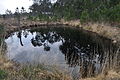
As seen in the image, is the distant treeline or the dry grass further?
the distant treeline

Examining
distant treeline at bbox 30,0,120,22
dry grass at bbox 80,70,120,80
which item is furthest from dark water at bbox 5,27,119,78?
distant treeline at bbox 30,0,120,22

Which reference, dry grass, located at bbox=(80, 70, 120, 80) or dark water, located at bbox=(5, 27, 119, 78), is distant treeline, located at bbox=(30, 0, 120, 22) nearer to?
dark water, located at bbox=(5, 27, 119, 78)

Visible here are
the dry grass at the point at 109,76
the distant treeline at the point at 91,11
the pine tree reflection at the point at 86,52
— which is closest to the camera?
the dry grass at the point at 109,76

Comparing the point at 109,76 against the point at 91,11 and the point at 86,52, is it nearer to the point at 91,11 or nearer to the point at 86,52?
the point at 86,52

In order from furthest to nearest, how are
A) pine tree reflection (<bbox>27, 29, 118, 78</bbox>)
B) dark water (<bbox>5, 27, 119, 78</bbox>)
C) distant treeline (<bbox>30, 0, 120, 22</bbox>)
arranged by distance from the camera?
distant treeline (<bbox>30, 0, 120, 22</bbox>) → pine tree reflection (<bbox>27, 29, 118, 78</bbox>) → dark water (<bbox>5, 27, 119, 78</bbox>)

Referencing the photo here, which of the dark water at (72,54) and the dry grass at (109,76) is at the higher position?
the dry grass at (109,76)

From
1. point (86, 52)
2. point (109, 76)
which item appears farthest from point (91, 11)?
point (109, 76)

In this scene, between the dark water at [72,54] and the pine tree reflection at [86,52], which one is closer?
the dark water at [72,54]

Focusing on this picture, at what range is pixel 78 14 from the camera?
148 feet

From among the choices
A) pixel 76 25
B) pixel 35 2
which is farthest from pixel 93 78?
pixel 35 2

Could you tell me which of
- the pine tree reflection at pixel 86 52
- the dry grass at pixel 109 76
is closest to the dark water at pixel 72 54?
the pine tree reflection at pixel 86 52

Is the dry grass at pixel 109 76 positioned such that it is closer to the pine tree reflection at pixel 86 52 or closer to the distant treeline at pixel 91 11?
the pine tree reflection at pixel 86 52

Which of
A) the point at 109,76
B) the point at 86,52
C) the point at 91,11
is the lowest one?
the point at 86,52

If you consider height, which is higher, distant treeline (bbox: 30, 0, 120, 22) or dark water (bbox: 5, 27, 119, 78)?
distant treeline (bbox: 30, 0, 120, 22)
